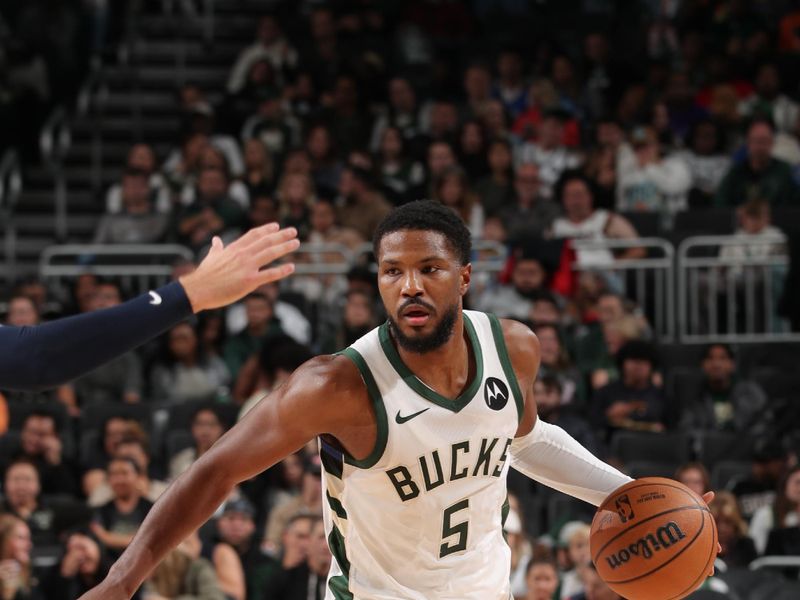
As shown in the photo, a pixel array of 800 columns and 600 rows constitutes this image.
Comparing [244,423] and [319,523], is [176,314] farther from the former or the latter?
[319,523]

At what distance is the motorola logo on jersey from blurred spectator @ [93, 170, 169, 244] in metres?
8.30

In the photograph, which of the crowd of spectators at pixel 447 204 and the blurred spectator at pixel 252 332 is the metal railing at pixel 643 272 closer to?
the crowd of spectators at pixel 447 204

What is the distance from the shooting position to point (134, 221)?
12.9m

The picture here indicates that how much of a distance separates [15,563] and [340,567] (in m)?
4.88

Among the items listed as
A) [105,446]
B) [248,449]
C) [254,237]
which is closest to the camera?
[254,237]

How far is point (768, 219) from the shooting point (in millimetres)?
12008

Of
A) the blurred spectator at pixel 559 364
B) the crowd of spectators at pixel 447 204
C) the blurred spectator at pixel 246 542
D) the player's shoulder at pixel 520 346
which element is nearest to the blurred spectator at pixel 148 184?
the crowd of spectators at pixel 447 204

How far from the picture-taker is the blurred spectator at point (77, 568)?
9.20 meters

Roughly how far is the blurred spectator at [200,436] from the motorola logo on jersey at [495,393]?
558 cm

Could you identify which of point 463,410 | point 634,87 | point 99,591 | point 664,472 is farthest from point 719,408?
point 99,591

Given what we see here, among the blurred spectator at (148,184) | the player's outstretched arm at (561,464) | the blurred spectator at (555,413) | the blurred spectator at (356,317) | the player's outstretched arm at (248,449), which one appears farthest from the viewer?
the blurred spectator at (148,184)

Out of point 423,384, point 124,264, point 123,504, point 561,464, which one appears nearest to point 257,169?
point 124,264

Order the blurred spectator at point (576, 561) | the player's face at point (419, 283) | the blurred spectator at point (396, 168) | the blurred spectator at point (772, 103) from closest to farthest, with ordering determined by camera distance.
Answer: the player's face at point (419, 283), the blurred spectator at point (576, 561), the blurred spectator at point (396, 168), the blurred spectator at point (772, 103)

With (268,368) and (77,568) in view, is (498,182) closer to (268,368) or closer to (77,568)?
(268,368)
